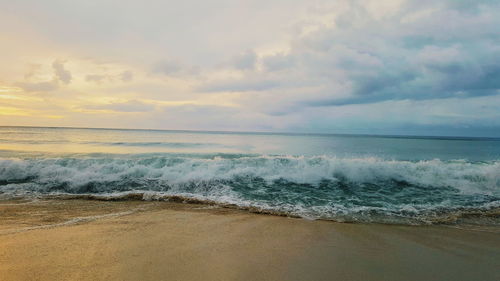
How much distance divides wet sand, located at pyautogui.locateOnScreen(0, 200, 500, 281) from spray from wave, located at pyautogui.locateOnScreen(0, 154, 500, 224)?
1279 millimetres

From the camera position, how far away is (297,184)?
35.2 ft

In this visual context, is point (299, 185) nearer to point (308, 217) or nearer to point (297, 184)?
point (297, 184)

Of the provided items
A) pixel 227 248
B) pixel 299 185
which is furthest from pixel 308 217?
pixel 299 185

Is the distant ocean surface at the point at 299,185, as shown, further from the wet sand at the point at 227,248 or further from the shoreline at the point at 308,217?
the wet sand at the point at 227,248

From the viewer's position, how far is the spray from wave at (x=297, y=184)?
24.5 feet

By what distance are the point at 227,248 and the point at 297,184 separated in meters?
6.81

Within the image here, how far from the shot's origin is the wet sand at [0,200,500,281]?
3.53 m

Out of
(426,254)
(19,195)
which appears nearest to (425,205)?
(426,254)

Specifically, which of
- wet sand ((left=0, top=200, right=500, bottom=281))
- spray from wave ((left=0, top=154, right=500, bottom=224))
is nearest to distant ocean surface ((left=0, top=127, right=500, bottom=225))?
spray from wave ((left=0, top=154, right=500, bottom=224))

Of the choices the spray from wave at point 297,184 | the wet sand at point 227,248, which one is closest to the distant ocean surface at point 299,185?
the spray from wave at point 297,184

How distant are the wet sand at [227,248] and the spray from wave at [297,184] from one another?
1279 mm

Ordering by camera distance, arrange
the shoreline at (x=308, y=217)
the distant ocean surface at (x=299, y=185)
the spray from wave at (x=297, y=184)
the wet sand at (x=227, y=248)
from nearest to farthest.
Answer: the wet sand at (x=227, y=248) < the shoreline at (x=308, y=217) < the distant ocean surface at (x=299, y=185) < the spray from wave at (x=297, y=184)

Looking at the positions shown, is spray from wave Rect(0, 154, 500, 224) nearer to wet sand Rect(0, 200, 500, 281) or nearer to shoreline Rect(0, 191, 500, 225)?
shoreline Rect(0, 191, 500, 225)

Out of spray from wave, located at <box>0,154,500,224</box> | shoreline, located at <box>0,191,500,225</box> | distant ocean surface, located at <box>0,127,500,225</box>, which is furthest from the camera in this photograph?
spray from wave, located at <box>0,154,500,224</box>
